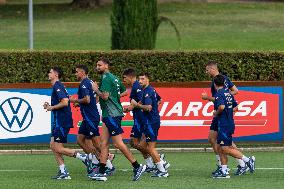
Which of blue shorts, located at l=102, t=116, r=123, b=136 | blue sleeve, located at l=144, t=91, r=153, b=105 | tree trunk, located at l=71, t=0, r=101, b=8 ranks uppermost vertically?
blue sleeve, located at l=144, t=91, r=153, b=105

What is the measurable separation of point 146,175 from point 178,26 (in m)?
27.5

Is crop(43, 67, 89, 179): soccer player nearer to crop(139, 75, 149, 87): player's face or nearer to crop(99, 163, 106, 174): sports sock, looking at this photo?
crop(99, 163, 106, 174): sports sock

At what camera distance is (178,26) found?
45344 mm

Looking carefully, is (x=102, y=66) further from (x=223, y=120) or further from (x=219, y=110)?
(x=223, y=120)

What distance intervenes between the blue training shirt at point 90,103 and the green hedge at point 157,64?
578 centimetres

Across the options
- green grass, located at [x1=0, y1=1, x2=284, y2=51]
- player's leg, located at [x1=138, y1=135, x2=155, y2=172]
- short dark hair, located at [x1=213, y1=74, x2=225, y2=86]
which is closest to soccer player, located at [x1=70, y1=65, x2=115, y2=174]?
player's leg, located at [x1=138, y1=135, x2=155, y2=172]

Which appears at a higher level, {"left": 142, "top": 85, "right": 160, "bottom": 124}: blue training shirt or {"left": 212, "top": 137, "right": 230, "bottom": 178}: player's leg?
{"left": 142, "top": 85, "right": 160, "bottom": 124}: blue training shirt

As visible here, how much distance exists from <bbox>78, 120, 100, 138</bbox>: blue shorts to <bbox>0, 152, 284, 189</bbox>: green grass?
0.78m

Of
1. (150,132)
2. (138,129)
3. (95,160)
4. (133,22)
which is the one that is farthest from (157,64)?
(150,132)

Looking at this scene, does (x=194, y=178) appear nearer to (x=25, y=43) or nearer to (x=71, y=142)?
(x=71, y=142)

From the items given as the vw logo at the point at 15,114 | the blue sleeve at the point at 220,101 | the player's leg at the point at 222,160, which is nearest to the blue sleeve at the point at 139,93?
the blue sleeve at the point at 220,101

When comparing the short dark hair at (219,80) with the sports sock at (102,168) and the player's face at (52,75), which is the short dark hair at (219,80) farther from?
the player's face at (52,75)

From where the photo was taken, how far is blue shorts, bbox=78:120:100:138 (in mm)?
18027

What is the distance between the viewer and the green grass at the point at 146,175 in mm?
16547
